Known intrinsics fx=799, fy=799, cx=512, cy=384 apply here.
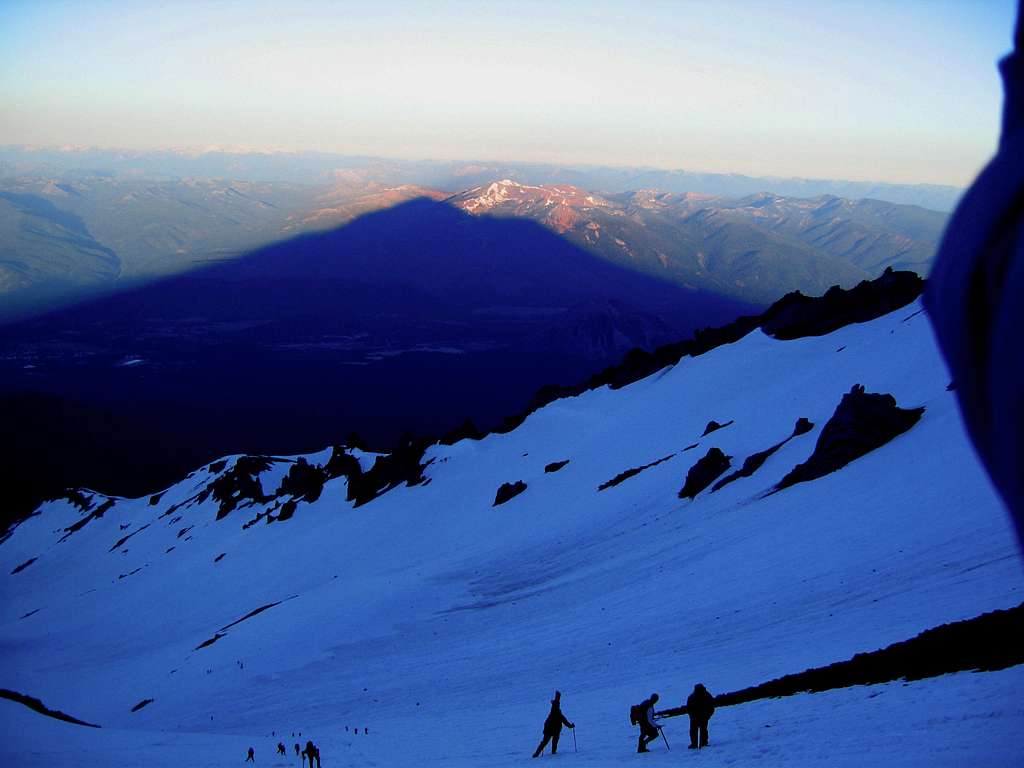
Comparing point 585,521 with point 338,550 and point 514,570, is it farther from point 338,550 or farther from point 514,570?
point 338,550

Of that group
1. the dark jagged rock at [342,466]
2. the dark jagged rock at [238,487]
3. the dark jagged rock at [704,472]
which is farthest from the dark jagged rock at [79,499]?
the dark jagged rock at [704,472]

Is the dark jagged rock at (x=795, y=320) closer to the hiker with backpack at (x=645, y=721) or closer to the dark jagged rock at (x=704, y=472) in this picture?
the dark jagged rock at (x=704, y=472)

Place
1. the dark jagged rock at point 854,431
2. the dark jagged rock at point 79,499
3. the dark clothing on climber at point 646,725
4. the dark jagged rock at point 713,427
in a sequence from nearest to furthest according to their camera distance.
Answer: the dark clothing on climber at point 646,725, the dark jagged rock at point 854,431, the dark jagged rock at point 713,427, the dark jagged rock at point 79,499

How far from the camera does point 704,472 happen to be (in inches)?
1266

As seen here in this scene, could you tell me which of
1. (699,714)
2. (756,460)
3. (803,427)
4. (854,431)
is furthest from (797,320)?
(699,714)

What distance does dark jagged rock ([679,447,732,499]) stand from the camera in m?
31.9

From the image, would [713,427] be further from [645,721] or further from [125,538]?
[125,538]

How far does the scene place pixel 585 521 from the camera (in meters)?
34.0

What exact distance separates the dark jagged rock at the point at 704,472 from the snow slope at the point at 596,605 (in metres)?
0.69

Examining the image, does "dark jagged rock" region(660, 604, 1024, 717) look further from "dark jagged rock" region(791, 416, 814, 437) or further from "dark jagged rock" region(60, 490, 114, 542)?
"dark jagged rock" region(60, 490, 114, 542)

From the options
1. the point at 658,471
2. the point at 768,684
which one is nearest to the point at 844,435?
the point at 658,471

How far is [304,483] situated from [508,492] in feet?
97.2

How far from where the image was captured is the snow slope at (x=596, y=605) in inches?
547

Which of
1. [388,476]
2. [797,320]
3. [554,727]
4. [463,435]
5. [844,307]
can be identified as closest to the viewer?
[554,727]
